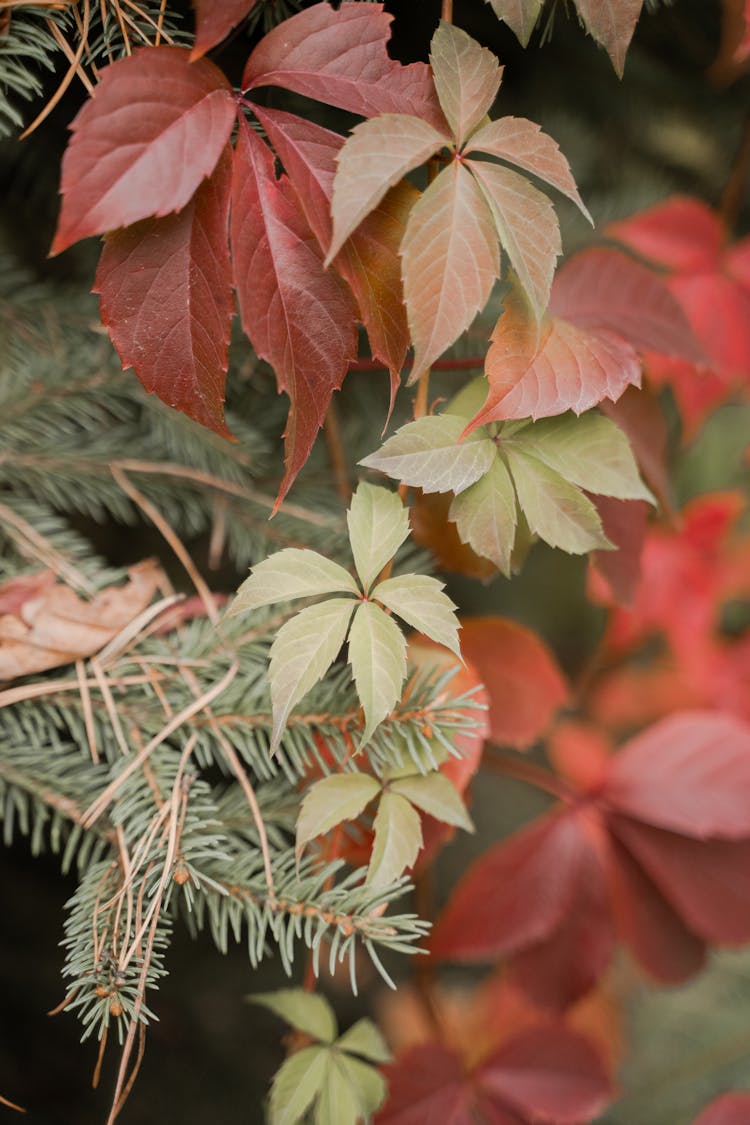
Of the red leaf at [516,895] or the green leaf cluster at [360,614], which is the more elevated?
the green leaf cluster at [360,614]

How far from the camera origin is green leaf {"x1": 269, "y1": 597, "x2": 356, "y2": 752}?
37cm

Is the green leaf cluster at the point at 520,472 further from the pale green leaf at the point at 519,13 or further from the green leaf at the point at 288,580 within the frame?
the pale green leaf at the point at 519,13

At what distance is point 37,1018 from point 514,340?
701 millimetres

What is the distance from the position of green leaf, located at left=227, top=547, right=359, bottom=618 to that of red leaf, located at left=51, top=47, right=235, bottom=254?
0.17 meters

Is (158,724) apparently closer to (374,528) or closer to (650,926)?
(374,528)

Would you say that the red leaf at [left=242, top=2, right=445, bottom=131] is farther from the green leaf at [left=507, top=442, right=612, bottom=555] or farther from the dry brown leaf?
the dry brown leaf

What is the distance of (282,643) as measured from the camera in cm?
37

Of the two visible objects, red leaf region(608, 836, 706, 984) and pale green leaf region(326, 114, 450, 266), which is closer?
pale green leaf region(326, 114, 450, 266)

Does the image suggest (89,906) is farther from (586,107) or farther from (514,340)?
(586,107)

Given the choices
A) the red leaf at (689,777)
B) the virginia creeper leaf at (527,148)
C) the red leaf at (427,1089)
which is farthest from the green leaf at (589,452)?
the red leaf at (427,1089)

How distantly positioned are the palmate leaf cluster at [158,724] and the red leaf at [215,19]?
1.00 feet

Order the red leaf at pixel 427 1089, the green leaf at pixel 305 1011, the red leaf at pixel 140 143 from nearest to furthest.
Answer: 1. the red leaf at pixel 140 143
2. the green leaf at pixel 305 1011
3. the red leaf at pixel 427 1089

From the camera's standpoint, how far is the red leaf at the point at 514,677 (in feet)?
2.05

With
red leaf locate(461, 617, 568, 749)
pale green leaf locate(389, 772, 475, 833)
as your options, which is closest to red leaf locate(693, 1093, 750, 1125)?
red leaf locate(461, 617, 568, 749)
